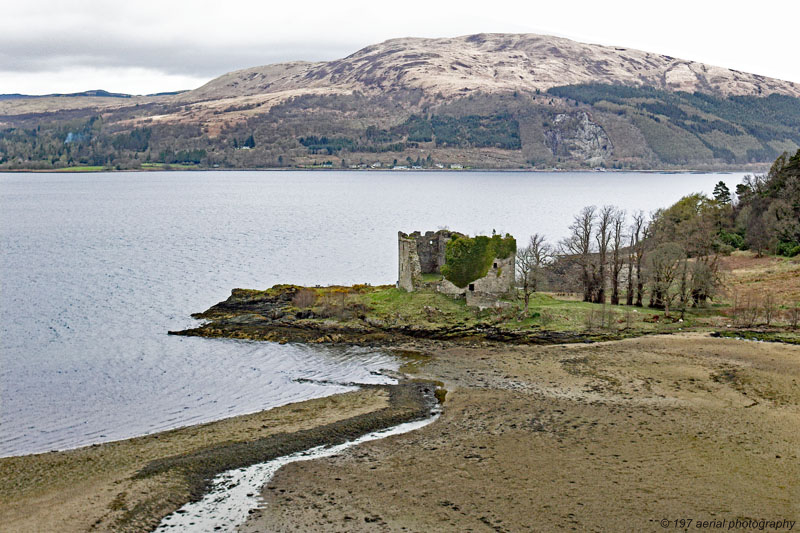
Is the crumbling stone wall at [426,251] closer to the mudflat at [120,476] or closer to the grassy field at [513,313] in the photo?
the grassy field at [513,313]

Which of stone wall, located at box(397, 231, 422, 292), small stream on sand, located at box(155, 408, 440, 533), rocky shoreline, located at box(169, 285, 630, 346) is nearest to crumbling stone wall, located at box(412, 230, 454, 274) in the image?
stone wall, located at box(397, 231, 422, 292)

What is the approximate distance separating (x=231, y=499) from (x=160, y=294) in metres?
36.2

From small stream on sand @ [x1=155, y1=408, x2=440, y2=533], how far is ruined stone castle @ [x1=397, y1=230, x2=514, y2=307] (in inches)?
758

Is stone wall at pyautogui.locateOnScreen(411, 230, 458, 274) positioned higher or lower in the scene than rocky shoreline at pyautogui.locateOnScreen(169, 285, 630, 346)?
higher

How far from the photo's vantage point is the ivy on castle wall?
42.0 meters

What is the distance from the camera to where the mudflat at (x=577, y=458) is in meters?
18.7

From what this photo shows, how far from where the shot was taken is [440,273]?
46.9m

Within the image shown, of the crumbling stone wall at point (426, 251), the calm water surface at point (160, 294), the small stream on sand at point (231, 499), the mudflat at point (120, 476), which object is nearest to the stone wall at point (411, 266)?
the crumbling stone wall at point (426, 251)

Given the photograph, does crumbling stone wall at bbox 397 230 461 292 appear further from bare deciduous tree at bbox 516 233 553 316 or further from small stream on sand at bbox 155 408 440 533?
small stream on sand at bbox 155 408 440 533

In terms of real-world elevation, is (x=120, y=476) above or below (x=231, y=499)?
above

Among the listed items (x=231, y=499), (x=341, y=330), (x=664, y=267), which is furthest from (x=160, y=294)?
(x=231, y=499)

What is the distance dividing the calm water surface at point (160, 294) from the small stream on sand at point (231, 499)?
19.8 ft

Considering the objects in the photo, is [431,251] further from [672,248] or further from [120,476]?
[120,476]

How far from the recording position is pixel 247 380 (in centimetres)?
3244
